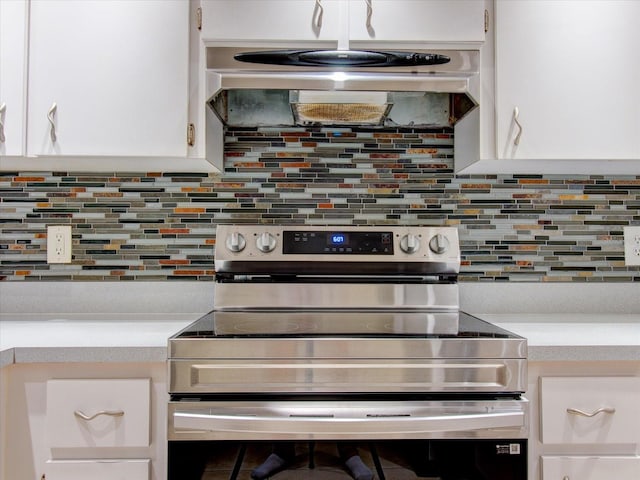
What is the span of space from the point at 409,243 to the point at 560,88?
0.63 m

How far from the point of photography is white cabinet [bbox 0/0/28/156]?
4.03 feet

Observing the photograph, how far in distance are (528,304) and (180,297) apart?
4.04 ft

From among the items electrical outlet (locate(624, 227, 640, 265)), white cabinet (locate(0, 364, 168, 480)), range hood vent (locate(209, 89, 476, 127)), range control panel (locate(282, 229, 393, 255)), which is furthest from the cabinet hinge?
electrical outlet (locate(624, 227, 640, 265))

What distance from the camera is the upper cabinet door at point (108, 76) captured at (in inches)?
48.7

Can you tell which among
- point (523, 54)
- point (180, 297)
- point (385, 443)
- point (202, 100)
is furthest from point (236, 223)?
point (523, 54)

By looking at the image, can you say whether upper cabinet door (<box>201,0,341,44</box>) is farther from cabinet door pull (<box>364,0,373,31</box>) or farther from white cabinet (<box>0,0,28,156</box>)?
white cabinet (<box>0,0,28,156</box>)

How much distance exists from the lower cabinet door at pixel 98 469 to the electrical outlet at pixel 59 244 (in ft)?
2.52

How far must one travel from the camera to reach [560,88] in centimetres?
126

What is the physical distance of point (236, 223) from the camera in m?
1.56

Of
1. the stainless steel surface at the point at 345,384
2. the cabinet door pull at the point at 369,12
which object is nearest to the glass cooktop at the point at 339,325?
the stainless steel surface at the point at 345,384

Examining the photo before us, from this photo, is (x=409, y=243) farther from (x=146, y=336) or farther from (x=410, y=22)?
(x=146, y=336)

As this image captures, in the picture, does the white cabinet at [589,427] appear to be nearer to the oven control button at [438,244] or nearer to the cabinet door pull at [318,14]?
the oven control button at [438,244]

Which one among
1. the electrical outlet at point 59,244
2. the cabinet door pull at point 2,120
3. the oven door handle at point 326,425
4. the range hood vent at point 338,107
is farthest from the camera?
the electrical outlet at point 59,244

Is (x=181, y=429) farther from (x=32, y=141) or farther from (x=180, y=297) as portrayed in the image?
(x=32, y=141)
